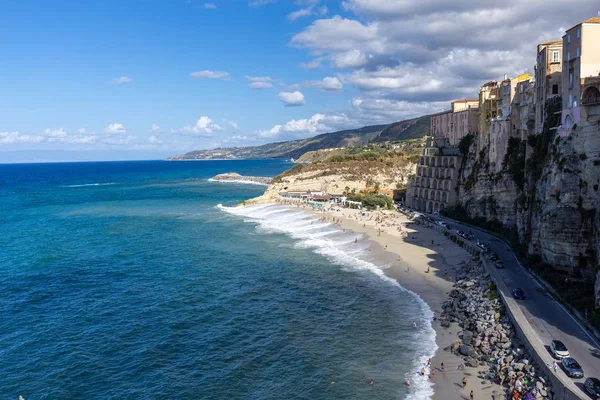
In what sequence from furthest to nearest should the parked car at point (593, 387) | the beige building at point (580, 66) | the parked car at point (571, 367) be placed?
the beige building at point (580, 66) → the parked car at point (571, 367) → the parked car at point (593, 387)

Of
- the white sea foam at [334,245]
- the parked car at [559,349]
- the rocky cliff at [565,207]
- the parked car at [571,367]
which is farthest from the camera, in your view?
the rocky cliff at [565,207]

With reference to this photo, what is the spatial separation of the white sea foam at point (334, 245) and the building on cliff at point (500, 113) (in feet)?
59.8

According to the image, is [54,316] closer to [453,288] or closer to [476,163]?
[453,288]

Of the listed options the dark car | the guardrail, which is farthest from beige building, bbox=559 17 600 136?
the guardrail

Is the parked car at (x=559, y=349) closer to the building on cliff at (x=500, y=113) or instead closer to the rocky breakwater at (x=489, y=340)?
the rocky breakwater at (x=489, y=340)

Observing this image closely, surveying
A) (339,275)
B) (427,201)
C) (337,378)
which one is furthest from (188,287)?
(427,201)

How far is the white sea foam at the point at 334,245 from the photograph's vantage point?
974 inches

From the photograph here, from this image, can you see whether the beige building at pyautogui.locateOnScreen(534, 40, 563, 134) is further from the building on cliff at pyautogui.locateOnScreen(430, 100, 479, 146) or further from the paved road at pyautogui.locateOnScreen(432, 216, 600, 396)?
the building on cliff at pyautogui.locateOnScreen(430, 100, 479, 146)

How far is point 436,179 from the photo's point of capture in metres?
70.2

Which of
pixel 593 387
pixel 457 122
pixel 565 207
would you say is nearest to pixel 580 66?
pixel 565 207

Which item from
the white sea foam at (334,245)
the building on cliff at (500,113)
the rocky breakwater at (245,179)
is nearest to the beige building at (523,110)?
the building on cliff at (500,113)

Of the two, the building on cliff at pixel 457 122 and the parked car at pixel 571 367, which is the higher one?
the building on cliff at pixel 457 122

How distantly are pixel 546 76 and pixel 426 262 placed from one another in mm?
19425

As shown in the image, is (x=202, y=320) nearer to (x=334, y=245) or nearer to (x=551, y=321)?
(x=551, y=321)
